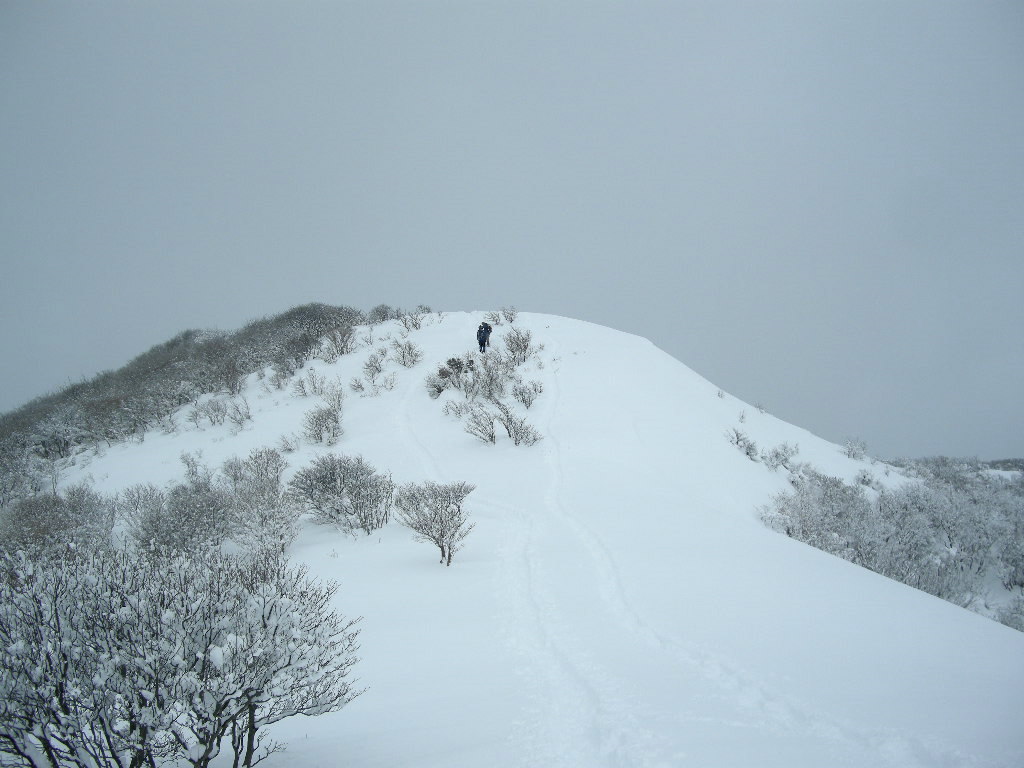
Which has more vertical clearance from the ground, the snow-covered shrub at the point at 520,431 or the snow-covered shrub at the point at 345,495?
the snow-covered shrub at the point at 520,431

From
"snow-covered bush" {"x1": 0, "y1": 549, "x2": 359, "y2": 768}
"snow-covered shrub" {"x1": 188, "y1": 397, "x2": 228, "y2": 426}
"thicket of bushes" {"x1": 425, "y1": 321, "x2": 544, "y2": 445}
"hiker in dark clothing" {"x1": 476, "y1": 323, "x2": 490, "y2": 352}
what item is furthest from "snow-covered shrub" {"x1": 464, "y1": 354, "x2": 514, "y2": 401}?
"snow-covered bush" {"x1": 0, "y1": 549, "x2": 359, "y2": 768}

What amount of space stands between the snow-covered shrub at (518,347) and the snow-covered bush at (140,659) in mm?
19642

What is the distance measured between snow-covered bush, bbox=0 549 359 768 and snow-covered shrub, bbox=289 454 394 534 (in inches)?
301

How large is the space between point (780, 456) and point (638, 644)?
16900 millimetres

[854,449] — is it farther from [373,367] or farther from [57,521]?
[57,521]

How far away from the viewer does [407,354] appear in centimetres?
2497

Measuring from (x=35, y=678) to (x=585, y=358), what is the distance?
23.4 meters

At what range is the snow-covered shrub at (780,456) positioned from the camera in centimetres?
1903

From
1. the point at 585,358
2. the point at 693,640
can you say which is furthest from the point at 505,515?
the point at 585,358

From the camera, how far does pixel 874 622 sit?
6719 millimetres

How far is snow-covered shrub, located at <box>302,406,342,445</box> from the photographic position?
18.0 metres

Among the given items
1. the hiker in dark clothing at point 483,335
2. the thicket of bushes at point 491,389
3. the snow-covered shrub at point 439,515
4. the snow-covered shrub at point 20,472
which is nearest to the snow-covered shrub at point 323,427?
the thicket of bushes at point 491,389

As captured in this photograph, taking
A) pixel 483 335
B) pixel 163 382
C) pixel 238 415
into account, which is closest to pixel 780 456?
pixel 483 335

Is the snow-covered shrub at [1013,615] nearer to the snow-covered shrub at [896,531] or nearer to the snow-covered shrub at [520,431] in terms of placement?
the snow-covered shrub at [896,531]
